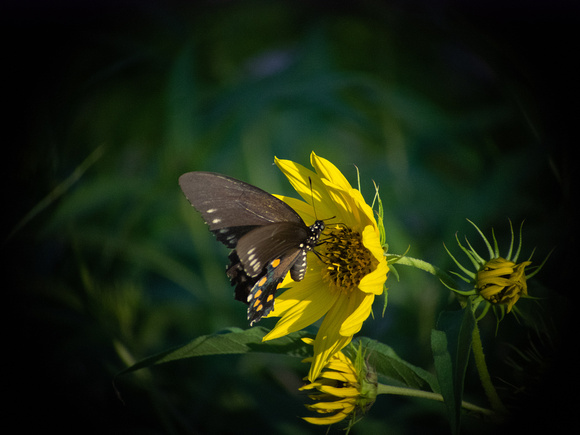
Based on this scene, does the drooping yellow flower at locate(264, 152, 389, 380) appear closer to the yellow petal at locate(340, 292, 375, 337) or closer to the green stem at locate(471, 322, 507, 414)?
the yellow petal at locate(340, 292, 375, 337)

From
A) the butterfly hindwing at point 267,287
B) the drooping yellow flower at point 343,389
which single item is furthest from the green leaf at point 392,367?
the butterfly hindwing at point 267,287

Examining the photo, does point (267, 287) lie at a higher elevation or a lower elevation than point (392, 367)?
higher

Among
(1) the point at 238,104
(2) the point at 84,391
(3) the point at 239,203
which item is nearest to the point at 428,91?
(1) the point at 238,104

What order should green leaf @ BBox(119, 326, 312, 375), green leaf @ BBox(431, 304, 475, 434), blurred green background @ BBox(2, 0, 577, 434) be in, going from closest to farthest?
green leaf @ BBox(431, 304, 475, 434) < green leaf @ BBox(119, 326, 312, 375) < blurred green background @ BBox(2, 0, 577, 434)

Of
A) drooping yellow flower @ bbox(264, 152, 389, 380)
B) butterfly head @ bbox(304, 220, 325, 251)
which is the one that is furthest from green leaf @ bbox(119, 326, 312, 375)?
butterfly head @ bbox(304, 220, 325, 251)

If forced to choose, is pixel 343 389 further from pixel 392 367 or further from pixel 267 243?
pixel 267 243

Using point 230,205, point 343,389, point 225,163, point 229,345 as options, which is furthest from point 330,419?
point 225,163
